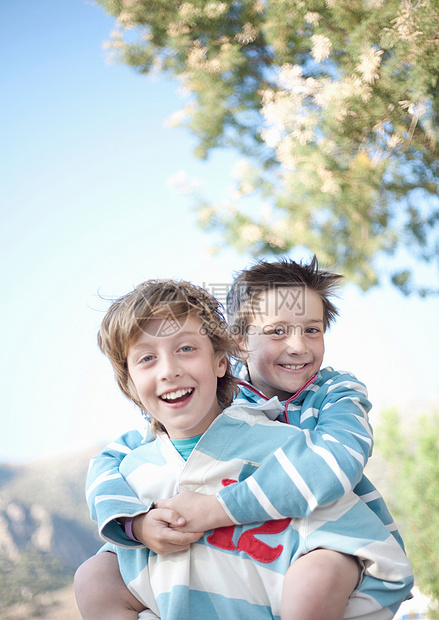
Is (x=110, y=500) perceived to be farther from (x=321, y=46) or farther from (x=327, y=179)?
(x=321, y=46)

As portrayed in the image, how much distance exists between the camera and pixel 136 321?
94 cm

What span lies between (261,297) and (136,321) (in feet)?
1.20

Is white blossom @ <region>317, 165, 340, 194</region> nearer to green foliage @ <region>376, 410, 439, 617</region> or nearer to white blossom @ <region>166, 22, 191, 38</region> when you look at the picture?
white blossom @ <region>166, 22, 191, 38</region>

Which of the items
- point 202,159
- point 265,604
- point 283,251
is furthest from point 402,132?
point 265,604

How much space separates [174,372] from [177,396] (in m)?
0.05

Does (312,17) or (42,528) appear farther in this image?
(42,528)

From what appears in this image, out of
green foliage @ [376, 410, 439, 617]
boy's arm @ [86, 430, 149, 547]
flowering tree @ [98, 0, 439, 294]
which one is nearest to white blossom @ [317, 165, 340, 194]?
flowering tree @ [98, 0, 439, 294]

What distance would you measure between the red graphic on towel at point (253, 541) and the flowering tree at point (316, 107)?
1.49 m

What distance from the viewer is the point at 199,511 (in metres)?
0.84

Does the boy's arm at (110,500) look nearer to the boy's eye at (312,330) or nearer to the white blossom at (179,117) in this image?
the boy's eye at (312,330)

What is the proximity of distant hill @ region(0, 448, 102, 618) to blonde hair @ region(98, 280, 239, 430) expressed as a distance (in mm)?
1480

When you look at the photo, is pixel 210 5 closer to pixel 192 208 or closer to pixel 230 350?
pixel 192 208

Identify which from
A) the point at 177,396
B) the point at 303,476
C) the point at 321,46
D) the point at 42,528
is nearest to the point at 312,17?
the point at 321,46

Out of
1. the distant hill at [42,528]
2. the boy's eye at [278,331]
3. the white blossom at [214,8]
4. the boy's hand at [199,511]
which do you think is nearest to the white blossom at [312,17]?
the white blossom at [214,8]
